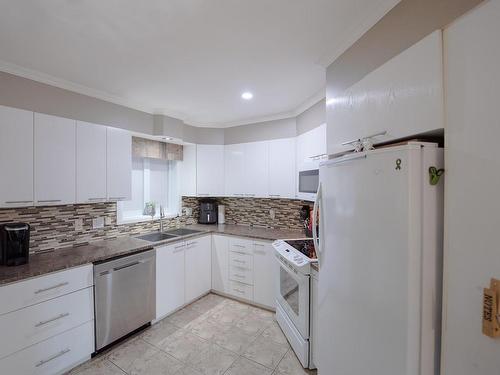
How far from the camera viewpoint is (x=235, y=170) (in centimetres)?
346

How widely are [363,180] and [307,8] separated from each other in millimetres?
1041

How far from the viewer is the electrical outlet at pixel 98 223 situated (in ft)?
8.27

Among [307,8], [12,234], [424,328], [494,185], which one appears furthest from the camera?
[12,234]

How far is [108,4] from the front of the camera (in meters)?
1.24

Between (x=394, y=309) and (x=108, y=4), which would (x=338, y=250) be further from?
(x=108, y=4)

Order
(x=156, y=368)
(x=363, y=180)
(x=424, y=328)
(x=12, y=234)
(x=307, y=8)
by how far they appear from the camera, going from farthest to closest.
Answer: (x=156, y=368)
(x=12, y=234)
(x=307, y=8)
(x=363, y=180)
(x=424, y=328)

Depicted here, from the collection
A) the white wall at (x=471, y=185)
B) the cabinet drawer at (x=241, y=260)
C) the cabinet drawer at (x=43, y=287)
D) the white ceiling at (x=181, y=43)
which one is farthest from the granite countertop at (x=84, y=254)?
the white wall at (x=471, y=185)

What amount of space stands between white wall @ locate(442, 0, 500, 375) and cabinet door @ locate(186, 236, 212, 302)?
8.63ft

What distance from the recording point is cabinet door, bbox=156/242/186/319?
2.56 m

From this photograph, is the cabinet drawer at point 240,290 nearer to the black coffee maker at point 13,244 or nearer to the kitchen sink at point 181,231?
the kitchen sink at point 181,231

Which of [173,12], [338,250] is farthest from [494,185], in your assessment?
[173,12]

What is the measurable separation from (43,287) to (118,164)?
1.29 m

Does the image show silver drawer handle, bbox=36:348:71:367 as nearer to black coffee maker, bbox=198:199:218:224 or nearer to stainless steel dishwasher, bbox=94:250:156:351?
stainless steel dishwasher, bbox=94:250:156:351

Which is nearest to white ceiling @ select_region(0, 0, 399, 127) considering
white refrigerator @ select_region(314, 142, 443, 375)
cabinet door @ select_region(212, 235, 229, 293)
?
white refrigerator @ select_region(314, 142, 443, 375)
